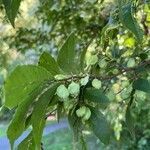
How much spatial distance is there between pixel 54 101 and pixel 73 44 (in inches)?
3.2

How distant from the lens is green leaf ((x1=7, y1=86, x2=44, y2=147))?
64 cm

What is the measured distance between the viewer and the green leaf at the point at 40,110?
0.66 metres

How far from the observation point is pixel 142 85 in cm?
74

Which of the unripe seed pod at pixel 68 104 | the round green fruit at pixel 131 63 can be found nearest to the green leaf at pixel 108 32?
the round green fruit at pixel 131 63

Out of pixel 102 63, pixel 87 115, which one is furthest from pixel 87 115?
pixel 102 63

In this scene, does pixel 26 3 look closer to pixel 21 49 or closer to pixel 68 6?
pixel 21 49

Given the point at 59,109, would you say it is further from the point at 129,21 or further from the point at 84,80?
the point at 129,21

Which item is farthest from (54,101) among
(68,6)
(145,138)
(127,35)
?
(145,138)

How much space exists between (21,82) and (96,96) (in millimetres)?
143

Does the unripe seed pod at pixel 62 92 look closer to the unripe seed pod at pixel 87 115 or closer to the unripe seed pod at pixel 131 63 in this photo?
the unripe seed pod at pixel 87 115

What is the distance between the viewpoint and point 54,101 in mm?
715

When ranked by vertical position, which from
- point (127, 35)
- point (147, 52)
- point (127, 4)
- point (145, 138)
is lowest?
point (145, 138)

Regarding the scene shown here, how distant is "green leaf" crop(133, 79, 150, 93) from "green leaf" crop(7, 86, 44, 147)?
168 millimetres

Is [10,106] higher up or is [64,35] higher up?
[10,106]
